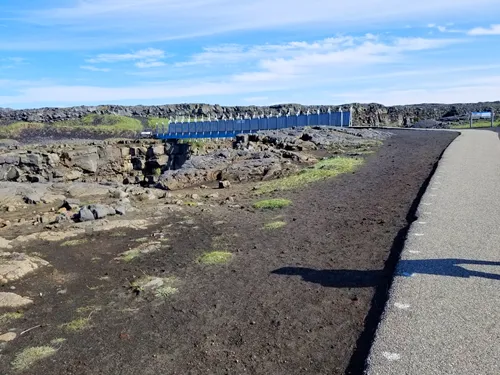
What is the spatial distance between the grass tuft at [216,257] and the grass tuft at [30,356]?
3.64 m

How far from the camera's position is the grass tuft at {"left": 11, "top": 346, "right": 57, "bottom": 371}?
611cm

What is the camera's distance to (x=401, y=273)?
7.30 m

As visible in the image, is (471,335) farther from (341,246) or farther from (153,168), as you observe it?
(153,168)

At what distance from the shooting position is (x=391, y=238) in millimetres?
9562

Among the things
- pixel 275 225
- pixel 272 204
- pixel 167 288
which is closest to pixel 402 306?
pixel 167 288

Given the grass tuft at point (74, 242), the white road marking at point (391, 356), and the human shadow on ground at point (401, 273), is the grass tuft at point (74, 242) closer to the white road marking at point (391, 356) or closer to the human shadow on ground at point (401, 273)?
the human shadow on ground at point (401, 273)

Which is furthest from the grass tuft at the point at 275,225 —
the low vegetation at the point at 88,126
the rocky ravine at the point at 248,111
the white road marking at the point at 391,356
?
the low vegetation at the point at 88,126

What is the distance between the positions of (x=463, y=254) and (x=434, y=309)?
2.25 meters

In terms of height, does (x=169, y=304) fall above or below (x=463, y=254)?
below

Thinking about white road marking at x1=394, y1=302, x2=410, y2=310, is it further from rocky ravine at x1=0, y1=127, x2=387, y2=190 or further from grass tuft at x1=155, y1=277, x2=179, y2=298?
rocky ravine at x1=0, y1=127, x2=387, y2=190

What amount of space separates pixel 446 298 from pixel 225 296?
3.33 m

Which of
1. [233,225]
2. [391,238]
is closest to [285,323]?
[391,238]

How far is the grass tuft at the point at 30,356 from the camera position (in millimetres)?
6109

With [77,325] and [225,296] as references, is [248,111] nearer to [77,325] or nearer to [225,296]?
[225,296]
